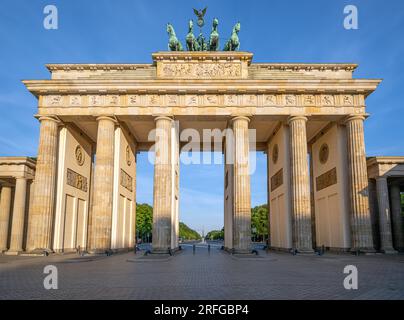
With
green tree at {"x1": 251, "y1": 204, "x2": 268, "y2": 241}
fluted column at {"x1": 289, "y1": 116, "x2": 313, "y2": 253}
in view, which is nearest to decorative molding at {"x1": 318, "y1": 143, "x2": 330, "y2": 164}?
fluted column at {"x1": 289, "y1": 116, "x2": 313, "y2": 253}

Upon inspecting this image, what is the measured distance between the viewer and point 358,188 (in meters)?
29.5

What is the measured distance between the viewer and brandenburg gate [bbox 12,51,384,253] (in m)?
29.0

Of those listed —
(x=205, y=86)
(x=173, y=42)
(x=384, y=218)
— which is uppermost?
(x=173, y=42)

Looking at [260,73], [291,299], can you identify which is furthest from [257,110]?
[291,299]

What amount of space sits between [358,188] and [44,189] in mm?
25578

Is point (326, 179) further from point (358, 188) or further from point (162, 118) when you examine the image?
point (162, 118)

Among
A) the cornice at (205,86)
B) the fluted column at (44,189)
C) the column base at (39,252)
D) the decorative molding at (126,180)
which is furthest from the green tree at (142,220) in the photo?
the cornice at (205,86)

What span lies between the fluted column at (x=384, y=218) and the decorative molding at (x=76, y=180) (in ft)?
93.4

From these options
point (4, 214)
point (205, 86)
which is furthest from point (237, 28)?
point (4, 214)

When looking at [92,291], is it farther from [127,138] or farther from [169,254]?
[127,138]

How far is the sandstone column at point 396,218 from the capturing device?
34.9 m

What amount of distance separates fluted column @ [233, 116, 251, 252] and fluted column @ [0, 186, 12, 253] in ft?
78.6

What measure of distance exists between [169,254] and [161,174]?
6.31 m

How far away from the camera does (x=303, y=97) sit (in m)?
30.7
